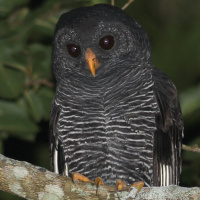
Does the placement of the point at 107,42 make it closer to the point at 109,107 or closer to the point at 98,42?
the point at 98,42

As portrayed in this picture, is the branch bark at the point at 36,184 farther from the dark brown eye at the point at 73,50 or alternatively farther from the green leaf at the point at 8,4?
the green leaf at the point at 8,4

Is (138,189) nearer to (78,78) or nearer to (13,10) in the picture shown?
(78,78)

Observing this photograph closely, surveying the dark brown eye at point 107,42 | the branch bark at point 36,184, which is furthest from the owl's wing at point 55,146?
the branch bark at point 36,184

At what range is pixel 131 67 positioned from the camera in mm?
6434

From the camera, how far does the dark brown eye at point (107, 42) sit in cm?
634

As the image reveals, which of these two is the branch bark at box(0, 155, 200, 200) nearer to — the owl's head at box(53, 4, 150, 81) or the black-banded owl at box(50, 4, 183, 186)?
the black-banded owl at box(50, 4, 183, 186)

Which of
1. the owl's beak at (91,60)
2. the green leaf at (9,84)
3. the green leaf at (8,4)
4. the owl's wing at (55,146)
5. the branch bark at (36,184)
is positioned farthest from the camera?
the green leaf at (9,84)

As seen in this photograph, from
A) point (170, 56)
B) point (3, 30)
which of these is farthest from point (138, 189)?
point (170, 56)

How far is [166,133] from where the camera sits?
647 cm

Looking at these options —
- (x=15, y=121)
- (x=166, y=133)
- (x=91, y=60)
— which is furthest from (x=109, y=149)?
(x=15, y=121)

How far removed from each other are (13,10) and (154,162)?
2.38 metres

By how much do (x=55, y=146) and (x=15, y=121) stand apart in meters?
0.55

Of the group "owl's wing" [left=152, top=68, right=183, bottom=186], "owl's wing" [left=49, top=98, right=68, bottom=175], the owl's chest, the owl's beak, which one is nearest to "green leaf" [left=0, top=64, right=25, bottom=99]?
"owl's wing" [left=49, top=98, right=68, bottom=175]

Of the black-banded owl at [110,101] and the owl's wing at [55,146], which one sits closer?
the black-banded owl at [110,101]
